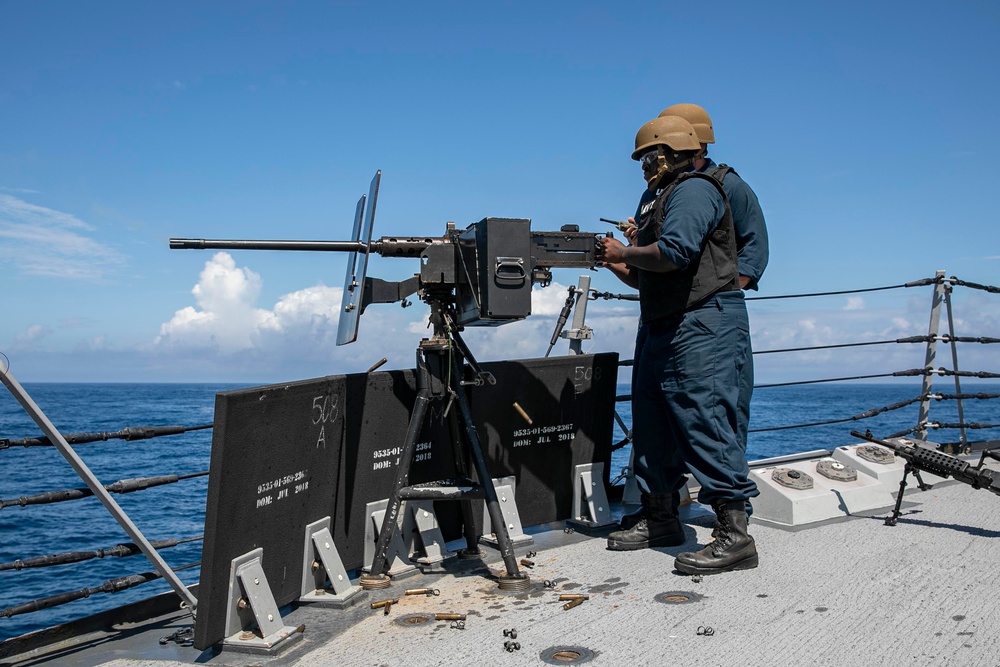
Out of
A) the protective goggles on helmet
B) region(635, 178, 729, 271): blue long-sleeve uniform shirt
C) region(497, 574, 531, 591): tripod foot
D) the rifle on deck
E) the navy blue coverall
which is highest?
the protective goggles on helmet

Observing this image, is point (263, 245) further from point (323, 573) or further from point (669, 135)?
point (669, 135)

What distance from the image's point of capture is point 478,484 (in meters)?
3.99

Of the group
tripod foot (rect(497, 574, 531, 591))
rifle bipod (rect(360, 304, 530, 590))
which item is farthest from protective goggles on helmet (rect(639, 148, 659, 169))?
tripod foot (rect(497, 574, 531, 591))

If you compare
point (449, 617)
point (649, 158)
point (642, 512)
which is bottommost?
point (449, 617)

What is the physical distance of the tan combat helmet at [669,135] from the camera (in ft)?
13.3

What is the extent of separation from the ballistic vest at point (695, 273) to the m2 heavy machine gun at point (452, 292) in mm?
339

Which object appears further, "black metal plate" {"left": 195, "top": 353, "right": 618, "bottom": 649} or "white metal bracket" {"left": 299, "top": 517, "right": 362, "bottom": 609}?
"white metal bracket" {"left": 299, "top": 517, "right": 362, "bottom": 609}

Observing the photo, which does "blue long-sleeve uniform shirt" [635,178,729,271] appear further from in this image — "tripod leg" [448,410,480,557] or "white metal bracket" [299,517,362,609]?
"white metal bracket" [299,517,362,609]

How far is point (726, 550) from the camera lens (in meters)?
3.82

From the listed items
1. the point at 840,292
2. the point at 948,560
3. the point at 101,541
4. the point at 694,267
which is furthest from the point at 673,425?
the point at 101,541

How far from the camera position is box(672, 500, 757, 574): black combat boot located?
376 centimetres

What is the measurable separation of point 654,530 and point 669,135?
2.05 m

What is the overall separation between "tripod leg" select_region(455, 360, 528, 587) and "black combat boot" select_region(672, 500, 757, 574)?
778 millimetres

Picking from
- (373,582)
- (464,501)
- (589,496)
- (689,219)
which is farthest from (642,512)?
(689,219)
